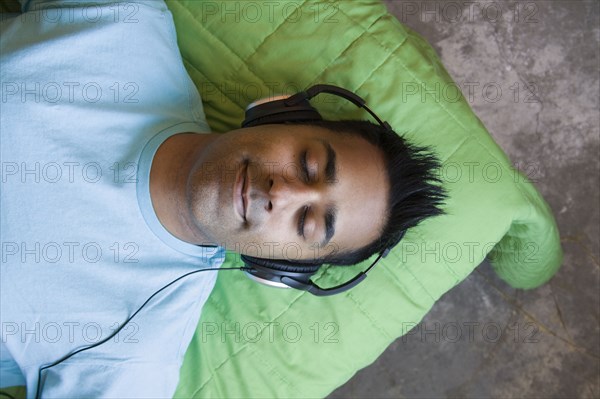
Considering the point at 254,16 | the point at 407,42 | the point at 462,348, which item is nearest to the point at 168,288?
the point at 254,16

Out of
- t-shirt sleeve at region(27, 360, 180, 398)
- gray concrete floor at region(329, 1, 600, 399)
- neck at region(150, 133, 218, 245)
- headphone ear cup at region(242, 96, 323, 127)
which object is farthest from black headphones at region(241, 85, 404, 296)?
gray concrete floor at region(329, 1, 600, 399)

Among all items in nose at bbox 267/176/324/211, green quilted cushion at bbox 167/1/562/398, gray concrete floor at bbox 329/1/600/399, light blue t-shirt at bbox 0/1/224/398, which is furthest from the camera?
gray concrete floor at bbox 329/1/600/399

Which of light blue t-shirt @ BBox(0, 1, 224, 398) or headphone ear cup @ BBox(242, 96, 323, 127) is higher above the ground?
headphone ear cup @ BBox(242, 96, 323, 127)

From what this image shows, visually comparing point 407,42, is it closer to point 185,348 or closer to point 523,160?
point 523,160

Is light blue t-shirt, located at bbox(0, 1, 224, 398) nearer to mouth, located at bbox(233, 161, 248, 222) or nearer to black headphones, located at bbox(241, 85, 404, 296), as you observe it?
black headphones, located at bbox(241, 85, 404, 296)

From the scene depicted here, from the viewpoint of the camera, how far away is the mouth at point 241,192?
125 cm

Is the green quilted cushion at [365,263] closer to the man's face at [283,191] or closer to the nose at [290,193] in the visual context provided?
the man's face at [283,191]

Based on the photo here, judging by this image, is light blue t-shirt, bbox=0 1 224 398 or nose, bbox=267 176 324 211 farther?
light blue t-shirt, bbox=0 1 224 398

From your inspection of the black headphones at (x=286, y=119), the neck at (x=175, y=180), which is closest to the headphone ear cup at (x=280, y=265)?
the black headphones at (x=286, y=119)

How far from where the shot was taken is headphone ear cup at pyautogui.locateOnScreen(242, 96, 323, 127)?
1.41m

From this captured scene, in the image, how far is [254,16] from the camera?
1.64m

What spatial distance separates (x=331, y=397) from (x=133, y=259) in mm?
1036

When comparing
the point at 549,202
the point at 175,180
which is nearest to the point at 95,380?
the point at 175,180

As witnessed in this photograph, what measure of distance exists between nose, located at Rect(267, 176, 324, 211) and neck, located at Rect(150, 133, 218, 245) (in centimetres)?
26
